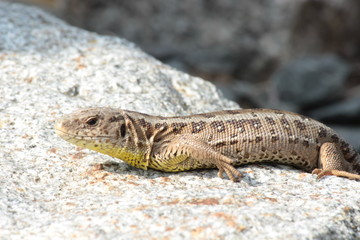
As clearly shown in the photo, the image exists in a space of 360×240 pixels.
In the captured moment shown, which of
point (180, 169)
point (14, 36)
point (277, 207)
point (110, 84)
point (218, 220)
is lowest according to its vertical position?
point (218, 220)

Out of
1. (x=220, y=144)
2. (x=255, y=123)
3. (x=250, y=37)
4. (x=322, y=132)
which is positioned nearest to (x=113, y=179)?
(x=220, y=144)

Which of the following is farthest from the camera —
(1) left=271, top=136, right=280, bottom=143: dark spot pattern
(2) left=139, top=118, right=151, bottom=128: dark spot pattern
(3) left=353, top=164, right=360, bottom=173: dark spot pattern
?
(3) left=353, top=164, right=360, bottom=173: dark spot pattern

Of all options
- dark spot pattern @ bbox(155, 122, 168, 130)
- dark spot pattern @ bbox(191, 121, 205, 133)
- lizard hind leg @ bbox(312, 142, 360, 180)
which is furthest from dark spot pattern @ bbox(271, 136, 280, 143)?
dark spot pattern @ bbox(155, 122, 168, 130)

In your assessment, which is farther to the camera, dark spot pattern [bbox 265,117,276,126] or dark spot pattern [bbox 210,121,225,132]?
dark spot pattern [bbox 265,117,276,126]

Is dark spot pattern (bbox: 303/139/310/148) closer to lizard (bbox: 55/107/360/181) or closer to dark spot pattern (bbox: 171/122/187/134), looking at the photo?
lizard (bbox: 55/107/360/181)

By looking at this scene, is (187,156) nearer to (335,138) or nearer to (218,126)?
(218,126)

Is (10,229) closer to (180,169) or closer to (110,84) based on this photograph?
(180,169)

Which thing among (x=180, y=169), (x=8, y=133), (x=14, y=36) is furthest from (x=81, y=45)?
(x=180, y=169)
